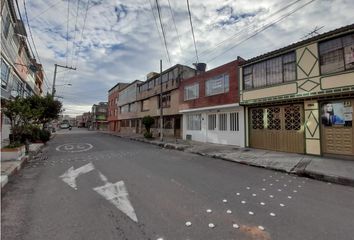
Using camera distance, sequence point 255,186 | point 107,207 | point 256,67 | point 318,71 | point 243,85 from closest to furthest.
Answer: point 107,207
point 255,186
point 318,71
point 256,67
point 243,85

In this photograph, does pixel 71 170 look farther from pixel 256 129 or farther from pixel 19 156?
pixel 256 129

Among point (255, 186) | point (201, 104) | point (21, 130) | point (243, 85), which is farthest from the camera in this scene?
point (201, 104)

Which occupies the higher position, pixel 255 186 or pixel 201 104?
pixel 201 104

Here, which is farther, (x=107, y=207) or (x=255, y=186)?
(x=255, y=186)

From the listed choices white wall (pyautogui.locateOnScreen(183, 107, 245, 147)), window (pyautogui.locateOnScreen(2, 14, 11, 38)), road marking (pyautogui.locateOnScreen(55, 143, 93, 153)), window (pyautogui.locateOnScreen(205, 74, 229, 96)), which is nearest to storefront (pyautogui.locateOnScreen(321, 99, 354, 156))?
white wall (pyautogui.locateOnScreen(183, 107, 245, 147))

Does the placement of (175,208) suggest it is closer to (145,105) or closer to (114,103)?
(145,105)

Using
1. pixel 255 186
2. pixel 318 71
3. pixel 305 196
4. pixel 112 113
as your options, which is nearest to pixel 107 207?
pixel 255 186

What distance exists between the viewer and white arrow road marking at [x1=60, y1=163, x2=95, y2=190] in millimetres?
6410

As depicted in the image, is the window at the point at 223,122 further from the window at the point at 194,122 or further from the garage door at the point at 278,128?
the window at the point at 194,122

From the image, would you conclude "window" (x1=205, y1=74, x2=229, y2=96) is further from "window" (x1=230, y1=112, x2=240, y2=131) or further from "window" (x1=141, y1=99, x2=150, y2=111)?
"window" (x1=141, y1=99, x2=150, y2=111)

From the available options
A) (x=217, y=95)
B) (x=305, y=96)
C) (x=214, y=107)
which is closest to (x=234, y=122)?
(x=214, y=107)

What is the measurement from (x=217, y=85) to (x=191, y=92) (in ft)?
12.8

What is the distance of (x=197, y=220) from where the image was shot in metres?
3.86

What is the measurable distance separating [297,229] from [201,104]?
1567 centimetres
